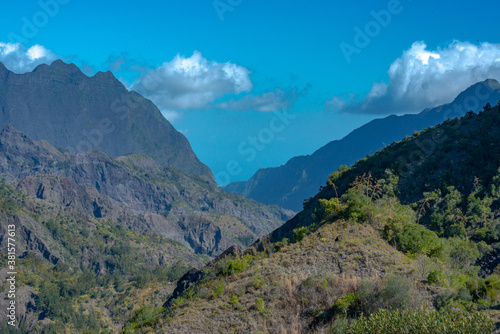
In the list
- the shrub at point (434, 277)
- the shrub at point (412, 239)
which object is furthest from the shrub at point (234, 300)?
the shrub at point (412, 239)

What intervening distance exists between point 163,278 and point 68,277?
130ft

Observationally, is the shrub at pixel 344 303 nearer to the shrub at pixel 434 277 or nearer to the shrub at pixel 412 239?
the shrub at pixel 434 277

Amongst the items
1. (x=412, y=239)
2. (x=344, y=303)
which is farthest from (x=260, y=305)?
(x=412, y=239)

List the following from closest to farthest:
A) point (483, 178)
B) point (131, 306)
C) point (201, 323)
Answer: point (201, 323) < point (483, 178) < point (131, 306)

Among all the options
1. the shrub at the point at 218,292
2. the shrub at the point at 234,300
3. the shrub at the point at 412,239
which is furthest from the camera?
the shrub at the point at 412,239

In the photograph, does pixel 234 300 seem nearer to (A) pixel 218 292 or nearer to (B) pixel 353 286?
(A) pixel 218 292

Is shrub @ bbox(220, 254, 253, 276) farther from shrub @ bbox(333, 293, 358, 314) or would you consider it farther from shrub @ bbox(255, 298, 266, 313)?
shrub @ bbox(333, 293, 358, 314)

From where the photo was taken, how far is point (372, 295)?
20062 mm

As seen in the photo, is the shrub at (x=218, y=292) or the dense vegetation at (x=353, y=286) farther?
the shrub at (x=218, y=292)

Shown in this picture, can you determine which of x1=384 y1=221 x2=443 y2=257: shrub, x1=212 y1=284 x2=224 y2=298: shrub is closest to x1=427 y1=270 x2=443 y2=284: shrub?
x1=384 y1=221 x2=443 y2=257: shrub

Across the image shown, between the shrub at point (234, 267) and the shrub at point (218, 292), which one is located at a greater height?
the shrub at point (234, 267)

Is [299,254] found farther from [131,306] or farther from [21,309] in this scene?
[21,309]

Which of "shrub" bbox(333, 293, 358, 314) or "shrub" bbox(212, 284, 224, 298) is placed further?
"shrub" bbox(212, 284, 224, 298)

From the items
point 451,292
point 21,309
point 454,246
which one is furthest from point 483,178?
point 21,309
